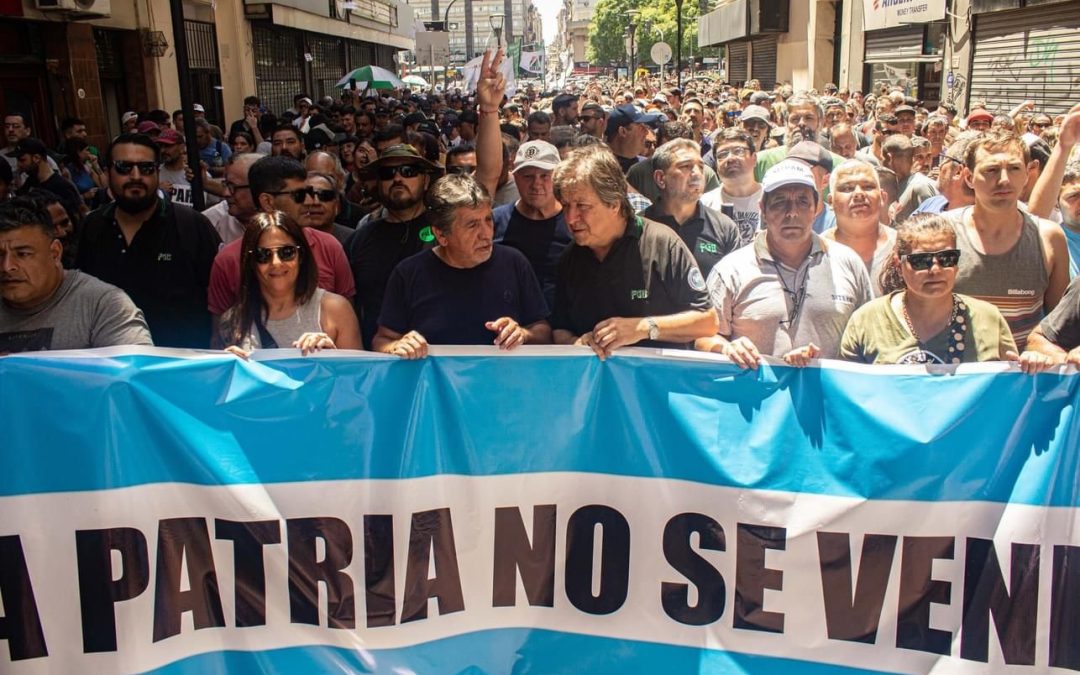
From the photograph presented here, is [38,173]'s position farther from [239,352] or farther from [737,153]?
[737,153]

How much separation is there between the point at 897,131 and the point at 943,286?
6.48 meters

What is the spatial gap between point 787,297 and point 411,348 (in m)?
1.48

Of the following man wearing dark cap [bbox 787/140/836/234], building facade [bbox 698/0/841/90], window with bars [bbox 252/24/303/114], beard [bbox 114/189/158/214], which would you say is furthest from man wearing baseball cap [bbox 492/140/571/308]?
building facade [bbox 698/0/841/90]

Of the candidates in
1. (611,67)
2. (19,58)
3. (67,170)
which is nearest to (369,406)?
(67,170)

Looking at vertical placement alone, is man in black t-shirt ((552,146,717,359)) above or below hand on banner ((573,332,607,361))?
above

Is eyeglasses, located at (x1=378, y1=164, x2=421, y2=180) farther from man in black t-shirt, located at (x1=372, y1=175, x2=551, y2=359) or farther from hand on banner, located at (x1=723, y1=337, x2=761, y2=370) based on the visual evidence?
hand on banner, located at (x1=723, y1=337, x2=761, y2=370)

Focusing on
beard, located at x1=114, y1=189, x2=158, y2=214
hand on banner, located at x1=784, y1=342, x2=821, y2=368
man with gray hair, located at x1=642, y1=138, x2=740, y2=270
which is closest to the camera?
hand on banner, located at x1=784, y1=342, x2=821, y2=368

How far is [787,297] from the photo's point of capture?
3.69 m

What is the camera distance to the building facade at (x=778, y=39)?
3072cm

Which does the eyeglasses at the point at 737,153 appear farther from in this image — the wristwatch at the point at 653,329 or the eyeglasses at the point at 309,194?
the wristwatch at the point at 653,329

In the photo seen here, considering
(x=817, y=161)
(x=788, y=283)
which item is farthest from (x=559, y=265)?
(x=817, y=161)

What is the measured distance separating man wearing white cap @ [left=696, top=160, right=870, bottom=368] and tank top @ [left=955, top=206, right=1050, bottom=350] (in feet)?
1.75

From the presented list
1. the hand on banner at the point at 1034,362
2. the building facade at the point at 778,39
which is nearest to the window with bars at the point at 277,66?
the building facade at the point at 778,39

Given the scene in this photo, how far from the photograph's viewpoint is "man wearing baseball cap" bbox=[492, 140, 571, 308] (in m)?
4.49
